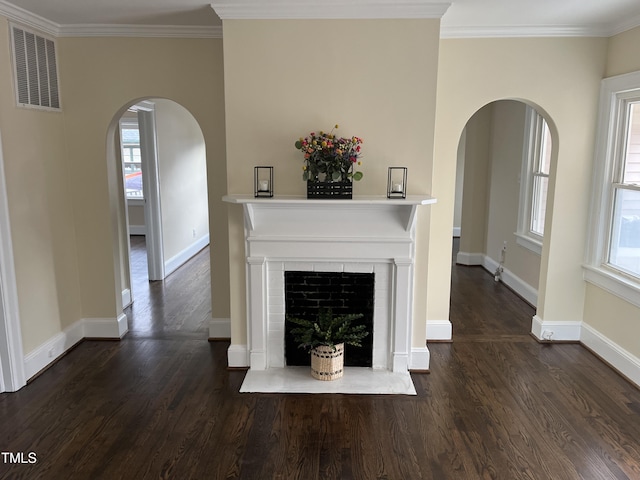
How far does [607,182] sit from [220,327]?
11.0 feet

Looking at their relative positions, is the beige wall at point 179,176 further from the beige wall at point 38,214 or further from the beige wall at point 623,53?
the beige wall at point 623,53

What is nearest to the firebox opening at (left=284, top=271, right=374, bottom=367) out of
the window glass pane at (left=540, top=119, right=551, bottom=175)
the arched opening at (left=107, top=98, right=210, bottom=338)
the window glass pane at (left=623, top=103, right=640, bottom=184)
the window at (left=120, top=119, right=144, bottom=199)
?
the arched opening at (left=107, top=98, right=210, bottom=338)

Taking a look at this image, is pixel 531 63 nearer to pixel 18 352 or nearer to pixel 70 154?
pixel 70 154

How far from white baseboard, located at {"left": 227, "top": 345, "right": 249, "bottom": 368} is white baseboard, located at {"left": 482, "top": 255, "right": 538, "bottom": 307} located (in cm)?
307

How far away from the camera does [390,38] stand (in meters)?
3.45

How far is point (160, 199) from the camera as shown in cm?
627

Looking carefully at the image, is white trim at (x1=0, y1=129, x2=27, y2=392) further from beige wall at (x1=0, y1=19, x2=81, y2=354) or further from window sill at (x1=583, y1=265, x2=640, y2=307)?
window sill at (x1=583, y1=265, x2=640, y2=307)

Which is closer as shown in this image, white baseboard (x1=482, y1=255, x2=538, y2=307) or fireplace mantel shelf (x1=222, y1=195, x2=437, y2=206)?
fireplace mantel shelf (x1=222, y1=195, x2=437, y2=206)

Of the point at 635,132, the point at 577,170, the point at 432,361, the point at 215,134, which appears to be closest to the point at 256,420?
→ the point at 432,361

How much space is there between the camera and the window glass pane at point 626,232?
378 cm

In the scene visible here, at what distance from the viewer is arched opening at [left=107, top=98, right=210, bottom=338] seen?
5.07 metres

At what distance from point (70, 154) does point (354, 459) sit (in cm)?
323

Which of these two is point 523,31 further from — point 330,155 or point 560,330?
point 560,330

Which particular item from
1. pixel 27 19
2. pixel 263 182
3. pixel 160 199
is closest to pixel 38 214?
pixel 27 19
